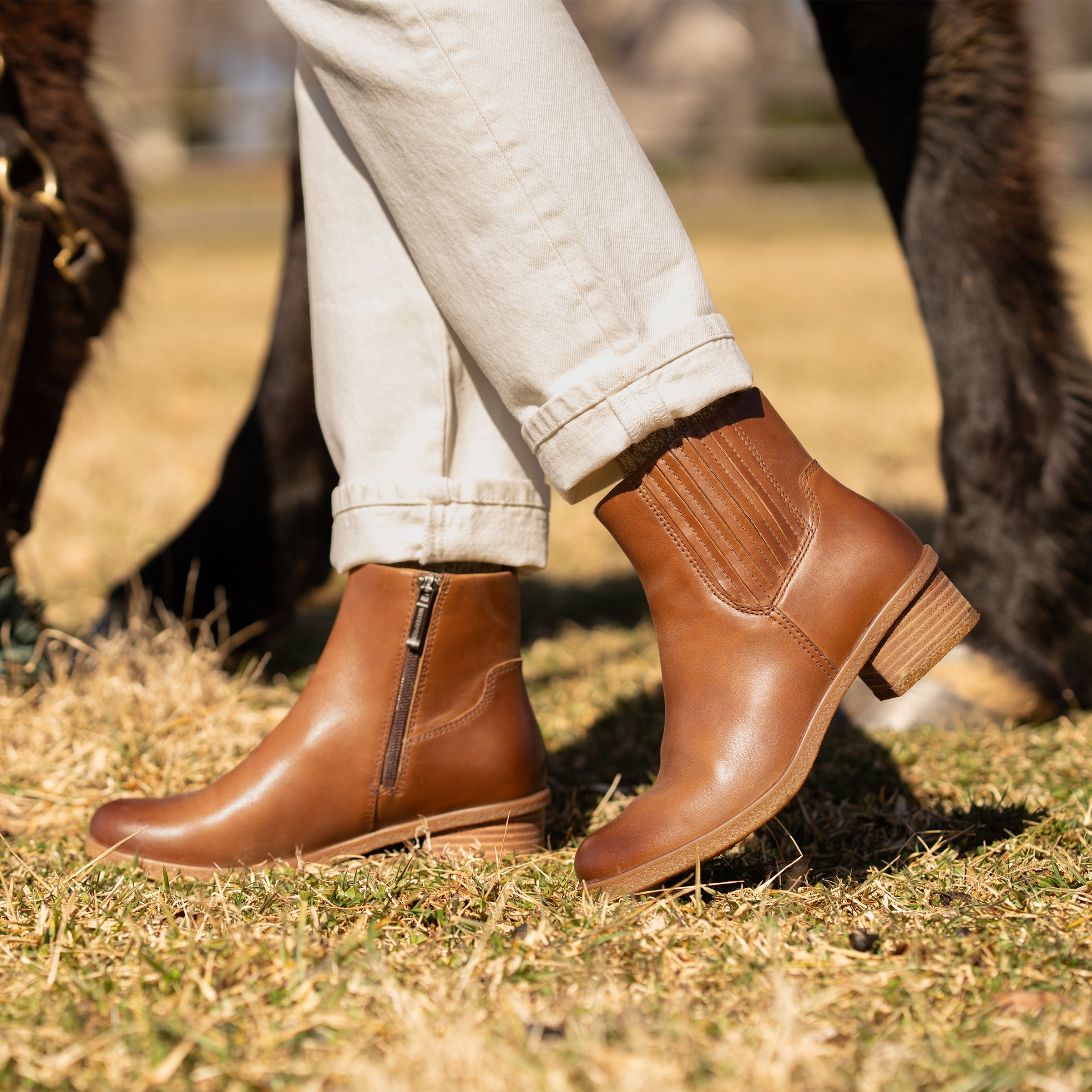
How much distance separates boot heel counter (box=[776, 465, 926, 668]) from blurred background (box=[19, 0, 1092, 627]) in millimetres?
851

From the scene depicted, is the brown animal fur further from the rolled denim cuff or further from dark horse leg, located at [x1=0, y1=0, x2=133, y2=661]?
the rolled denim cuff

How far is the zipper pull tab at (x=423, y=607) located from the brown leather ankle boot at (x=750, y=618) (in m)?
0.21

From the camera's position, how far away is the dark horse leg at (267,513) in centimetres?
198

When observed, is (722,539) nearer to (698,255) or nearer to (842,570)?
(842,570)

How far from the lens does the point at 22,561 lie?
2867mm

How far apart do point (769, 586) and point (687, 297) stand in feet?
0.95

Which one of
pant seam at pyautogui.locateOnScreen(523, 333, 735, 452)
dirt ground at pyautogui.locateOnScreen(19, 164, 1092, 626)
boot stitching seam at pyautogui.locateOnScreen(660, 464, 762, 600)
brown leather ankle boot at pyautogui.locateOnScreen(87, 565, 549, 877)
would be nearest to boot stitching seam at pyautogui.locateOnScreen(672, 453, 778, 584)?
boot stitching seam at pyautogui.locateOnScreen(660, 464, 762, 600)

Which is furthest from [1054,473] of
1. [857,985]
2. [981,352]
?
[857,985]

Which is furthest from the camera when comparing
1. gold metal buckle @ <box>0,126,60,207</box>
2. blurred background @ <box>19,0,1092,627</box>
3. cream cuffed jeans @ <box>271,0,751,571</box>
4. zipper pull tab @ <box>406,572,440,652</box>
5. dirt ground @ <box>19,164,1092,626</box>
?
dirt ground @ <box>19,164,1092,626</box>

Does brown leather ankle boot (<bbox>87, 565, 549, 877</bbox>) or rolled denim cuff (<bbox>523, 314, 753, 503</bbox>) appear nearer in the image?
rolled denim cuff (<bbox>523, 314, 753, 503</bbox>)

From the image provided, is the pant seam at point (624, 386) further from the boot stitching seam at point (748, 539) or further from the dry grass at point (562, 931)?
the dry grass at point (562, 931)

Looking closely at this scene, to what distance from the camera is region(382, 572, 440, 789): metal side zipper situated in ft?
3.97

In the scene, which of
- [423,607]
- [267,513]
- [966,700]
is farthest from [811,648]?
[267,513]

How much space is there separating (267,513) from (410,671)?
2.83 ft
